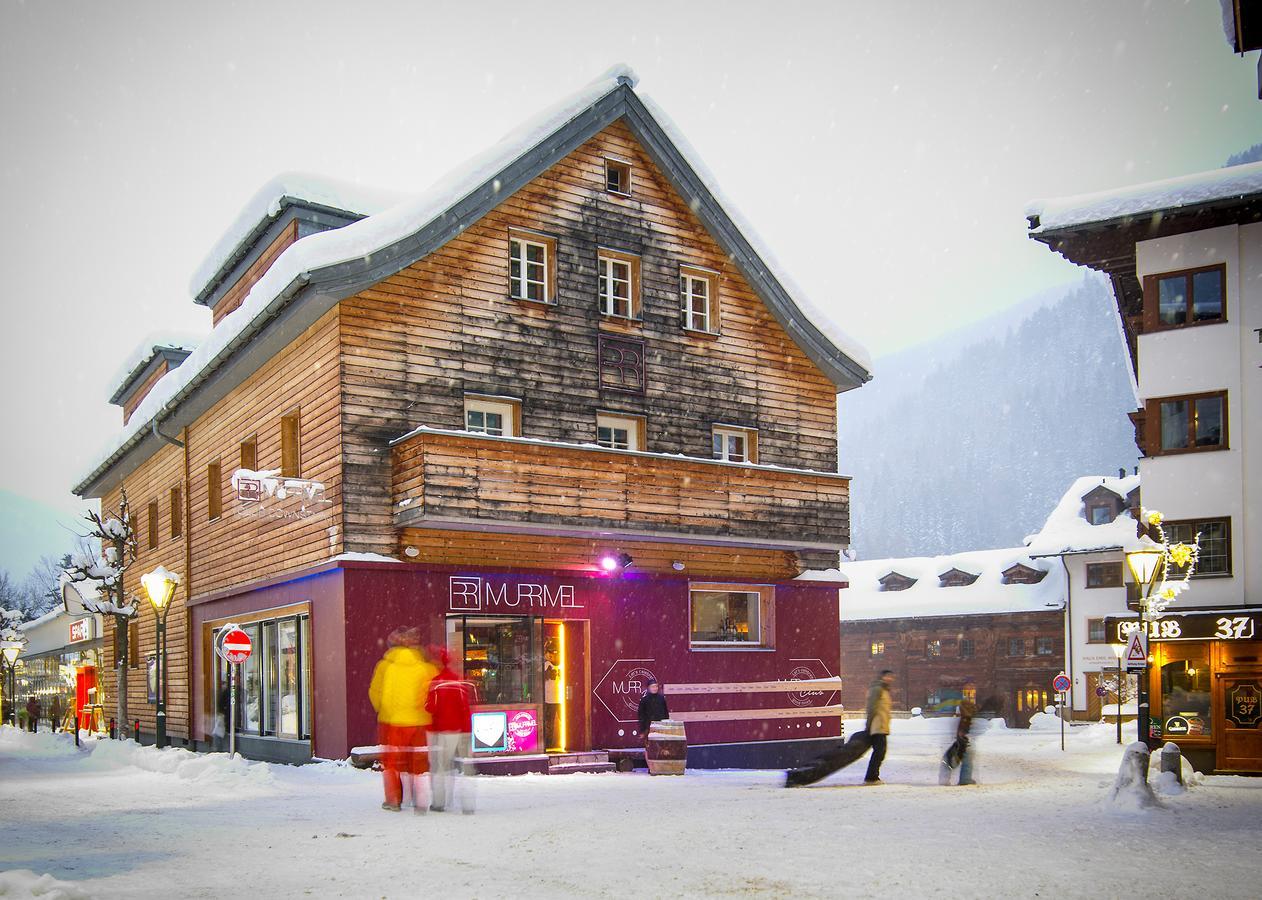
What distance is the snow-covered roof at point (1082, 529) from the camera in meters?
57.8

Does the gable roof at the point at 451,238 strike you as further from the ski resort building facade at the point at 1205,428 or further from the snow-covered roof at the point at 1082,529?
the snow-covered roof at the point at 1082,529

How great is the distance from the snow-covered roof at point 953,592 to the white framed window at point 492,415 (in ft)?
140

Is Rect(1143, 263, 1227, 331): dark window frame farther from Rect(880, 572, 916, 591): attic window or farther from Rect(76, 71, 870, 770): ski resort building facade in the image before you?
Rect(880, 572, 916, 591): attic window

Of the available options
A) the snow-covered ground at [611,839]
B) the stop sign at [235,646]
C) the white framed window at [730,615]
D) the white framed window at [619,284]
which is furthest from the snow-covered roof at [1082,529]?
the stop sign at [235,646]

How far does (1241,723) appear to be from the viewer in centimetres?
2461

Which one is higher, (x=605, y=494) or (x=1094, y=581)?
(x=605, y=494)

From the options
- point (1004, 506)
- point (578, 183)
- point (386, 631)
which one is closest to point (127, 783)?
point (386, 631)

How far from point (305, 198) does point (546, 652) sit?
9784 mm

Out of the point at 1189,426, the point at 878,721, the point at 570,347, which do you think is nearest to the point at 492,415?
the point at 570,347

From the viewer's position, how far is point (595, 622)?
→ 2303cm

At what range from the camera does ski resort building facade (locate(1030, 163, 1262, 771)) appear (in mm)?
24766

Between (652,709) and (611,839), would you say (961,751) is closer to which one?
(652,709)

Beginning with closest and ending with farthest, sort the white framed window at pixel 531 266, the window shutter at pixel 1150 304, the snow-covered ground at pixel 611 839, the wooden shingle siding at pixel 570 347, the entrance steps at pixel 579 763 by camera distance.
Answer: the snow-covered ground at pixel 611 839 → the wooden shingle siding at pixel 570 347 → the entrance steps at pixel 579 763 → the white framed window at pixel 531 266 → the window shutter at pixel 1150 304

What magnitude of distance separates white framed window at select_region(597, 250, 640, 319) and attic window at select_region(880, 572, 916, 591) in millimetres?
49169
